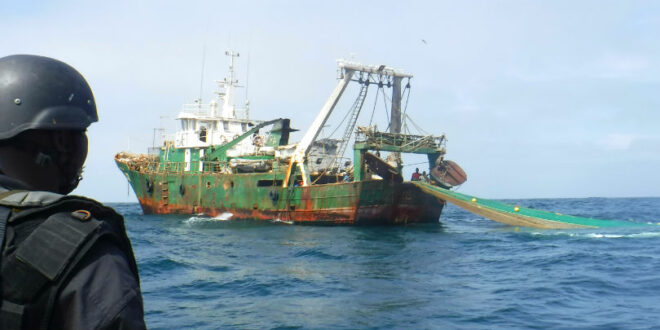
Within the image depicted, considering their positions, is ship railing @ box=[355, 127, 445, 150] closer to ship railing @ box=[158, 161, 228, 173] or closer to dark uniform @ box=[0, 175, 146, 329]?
ship railing @ box=[158, 161, 228, 173]

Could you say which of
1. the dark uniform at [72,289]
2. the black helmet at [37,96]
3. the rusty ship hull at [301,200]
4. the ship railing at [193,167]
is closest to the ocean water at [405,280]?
the rusty ship hull at [301,200]

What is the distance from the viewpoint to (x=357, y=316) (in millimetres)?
7938

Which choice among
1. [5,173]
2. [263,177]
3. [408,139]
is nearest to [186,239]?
[263,177]

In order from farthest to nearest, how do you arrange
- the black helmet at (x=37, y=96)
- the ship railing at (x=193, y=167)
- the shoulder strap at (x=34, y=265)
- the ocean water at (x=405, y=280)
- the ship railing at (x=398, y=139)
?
the ship railing at (x=193, y=167), the ship railing at (x=398, y=139), the ocean water at (x=405, y=280), the black helmet at (x=37, y=96), the shoulder strap at (x=34, y=265)

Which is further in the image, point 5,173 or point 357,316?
point 357,316

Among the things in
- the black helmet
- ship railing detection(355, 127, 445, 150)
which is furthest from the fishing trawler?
the black helmet

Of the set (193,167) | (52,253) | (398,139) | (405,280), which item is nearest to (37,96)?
(52,253)

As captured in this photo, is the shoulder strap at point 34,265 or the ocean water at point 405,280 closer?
the shoulder strap at point 34,265

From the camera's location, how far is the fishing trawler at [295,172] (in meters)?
21.8

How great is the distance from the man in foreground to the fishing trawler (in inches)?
772

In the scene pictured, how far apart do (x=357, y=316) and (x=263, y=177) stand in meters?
16.8

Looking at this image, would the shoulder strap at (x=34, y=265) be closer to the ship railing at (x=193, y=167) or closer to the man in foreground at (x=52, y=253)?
the man in foreground at (x=52, y=253)

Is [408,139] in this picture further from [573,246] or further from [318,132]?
[573,246]

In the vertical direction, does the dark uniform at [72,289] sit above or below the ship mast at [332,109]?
below
